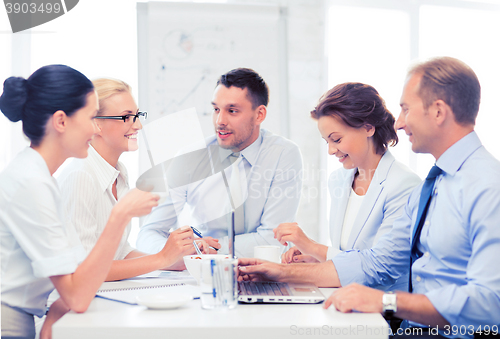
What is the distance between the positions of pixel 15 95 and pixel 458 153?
1277 mm

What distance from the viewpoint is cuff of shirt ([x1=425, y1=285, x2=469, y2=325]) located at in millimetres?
1039

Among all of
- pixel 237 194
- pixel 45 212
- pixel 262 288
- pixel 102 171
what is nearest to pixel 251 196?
pixel 237 194

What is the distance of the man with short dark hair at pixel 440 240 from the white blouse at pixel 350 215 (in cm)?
41

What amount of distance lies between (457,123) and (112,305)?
1.10 meters

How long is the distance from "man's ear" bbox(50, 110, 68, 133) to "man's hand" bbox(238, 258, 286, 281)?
0.67 m

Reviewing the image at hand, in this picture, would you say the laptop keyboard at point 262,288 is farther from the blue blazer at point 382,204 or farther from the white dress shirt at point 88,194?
the white dress shirt at point 88,194

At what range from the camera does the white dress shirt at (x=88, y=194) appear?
4.74 ft

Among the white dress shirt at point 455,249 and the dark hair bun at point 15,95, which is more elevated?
the dark hair bun at point 15,95

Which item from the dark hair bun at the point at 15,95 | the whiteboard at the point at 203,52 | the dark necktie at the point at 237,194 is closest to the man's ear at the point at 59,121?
the dark hair bun at the point at 15,95

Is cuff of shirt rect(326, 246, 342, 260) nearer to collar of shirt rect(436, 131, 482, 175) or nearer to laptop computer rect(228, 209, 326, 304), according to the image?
laptop computer rect(228, 209, 326, 304)

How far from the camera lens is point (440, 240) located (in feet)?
4.00

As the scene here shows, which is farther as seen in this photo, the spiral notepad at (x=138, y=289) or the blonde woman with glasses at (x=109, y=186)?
the blonde woman with glasses at (x=109, y=186)

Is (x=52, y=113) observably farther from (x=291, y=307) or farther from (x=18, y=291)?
(x=291, y=307)

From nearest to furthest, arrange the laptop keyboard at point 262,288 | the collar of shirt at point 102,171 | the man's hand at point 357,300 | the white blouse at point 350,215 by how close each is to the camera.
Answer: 1. the man's hand at point 357,300
2. the laptop keyboard at point 262,288
3. the collar of shirt at point 102,171
4. the white blouse at point 350,215
